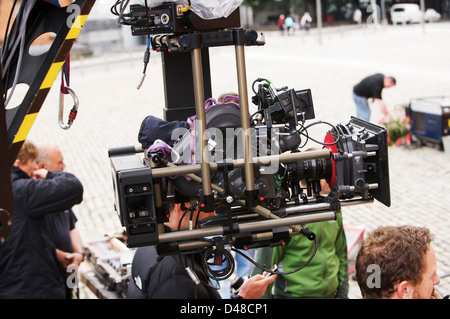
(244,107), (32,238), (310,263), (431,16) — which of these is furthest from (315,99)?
(431,16)

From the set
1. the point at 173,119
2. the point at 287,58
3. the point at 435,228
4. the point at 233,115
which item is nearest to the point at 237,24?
the point at 233,115

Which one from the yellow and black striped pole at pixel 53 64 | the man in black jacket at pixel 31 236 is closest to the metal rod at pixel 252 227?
the yellow and black striped pole at pixel 53 64

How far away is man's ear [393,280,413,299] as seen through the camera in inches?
120

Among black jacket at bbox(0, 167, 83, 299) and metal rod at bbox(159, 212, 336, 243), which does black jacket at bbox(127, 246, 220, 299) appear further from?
black jacket at bbox(0, 167, 83, 299)

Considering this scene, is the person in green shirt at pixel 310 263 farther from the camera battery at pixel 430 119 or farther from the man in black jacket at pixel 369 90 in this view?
the camera battery at pixel 430 119

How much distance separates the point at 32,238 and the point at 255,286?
184 centimetres

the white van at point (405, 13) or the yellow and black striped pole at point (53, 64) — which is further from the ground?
the white van at point (405, 13)

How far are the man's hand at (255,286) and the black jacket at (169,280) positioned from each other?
51 cm

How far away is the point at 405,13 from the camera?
42.8 m

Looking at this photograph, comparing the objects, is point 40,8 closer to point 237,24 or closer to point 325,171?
point 237,24

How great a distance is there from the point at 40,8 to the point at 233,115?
3.35 feet

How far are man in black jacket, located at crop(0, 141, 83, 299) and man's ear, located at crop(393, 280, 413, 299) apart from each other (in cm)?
293

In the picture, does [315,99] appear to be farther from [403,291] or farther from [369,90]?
[403,291]

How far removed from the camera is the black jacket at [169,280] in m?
3.85
